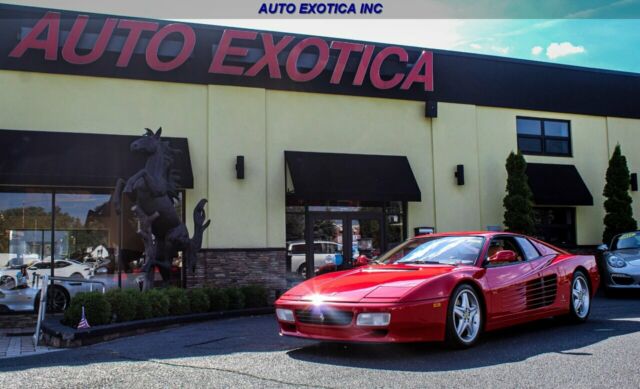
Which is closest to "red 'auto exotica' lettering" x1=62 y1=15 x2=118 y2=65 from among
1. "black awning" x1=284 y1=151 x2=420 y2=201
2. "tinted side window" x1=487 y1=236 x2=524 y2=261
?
"black awning" x1=284 y1=151 x2=420 y2=201

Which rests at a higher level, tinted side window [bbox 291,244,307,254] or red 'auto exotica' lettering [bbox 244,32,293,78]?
red 'auto exotica' lettering [bbox 244,32,293,78]

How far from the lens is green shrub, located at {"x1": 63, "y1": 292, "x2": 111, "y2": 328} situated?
9.19 metres

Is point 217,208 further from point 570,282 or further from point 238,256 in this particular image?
point 570,282

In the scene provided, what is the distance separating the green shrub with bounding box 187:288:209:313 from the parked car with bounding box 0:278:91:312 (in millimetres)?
3440

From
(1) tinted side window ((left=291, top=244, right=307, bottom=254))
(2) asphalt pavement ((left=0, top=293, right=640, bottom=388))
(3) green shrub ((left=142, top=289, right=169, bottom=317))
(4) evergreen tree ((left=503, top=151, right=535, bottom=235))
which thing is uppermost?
(4) evergreen tree ((left=503, top=151, right=535, bottom=235))

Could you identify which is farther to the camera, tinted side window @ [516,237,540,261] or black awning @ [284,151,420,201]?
black awning @ [284,151,420,201]

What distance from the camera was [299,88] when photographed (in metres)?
16.0

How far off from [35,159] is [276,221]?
539 centimetres

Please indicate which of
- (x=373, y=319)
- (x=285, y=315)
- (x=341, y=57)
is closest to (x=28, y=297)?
(x=285, y=315)

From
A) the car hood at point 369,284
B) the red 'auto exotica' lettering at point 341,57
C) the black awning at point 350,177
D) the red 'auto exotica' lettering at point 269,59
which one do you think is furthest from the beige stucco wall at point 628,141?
the car hood at point 369,284

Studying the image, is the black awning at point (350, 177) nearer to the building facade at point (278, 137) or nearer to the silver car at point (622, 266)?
the building facade at point (278, 137)

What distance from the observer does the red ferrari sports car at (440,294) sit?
6.04 metres

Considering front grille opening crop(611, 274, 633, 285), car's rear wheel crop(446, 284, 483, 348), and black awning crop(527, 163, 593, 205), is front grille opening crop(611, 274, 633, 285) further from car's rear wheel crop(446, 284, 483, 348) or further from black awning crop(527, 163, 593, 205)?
car's rear wheel crop(446, 284, 483, 348)

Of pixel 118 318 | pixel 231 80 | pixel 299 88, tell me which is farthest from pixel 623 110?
pixel 118 318
